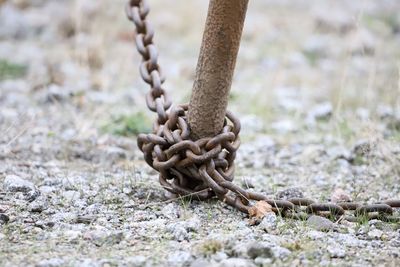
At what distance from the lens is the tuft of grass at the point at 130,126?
4223 millimetres

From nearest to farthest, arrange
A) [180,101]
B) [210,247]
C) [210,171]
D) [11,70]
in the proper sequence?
[210,247] < [210,171] < [180,101] < [11,70]

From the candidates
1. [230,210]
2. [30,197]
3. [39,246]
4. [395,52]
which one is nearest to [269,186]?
[230,210]

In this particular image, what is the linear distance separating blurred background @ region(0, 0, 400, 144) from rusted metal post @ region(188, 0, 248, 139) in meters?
1.63

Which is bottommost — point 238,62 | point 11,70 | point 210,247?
point 210,247

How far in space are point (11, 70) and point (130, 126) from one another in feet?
5.64

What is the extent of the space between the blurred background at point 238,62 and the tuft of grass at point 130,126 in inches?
0.6

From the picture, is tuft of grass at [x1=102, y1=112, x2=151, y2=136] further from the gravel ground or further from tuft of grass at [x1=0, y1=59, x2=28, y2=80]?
tuft of grass at [x1=0, y1=59, x2=28, y2=80]

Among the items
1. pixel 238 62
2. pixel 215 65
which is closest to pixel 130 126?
pixel 215 65

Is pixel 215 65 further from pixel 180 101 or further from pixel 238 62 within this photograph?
pixel 238 62

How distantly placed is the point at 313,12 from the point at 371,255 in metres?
6.38

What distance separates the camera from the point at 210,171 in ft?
8.50

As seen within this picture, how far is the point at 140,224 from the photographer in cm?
252

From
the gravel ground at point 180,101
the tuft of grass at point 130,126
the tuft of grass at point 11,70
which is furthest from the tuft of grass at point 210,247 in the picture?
the tuft of grass at point 11,70

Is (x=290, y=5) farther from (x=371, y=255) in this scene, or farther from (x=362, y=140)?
(x=371, y=255)
